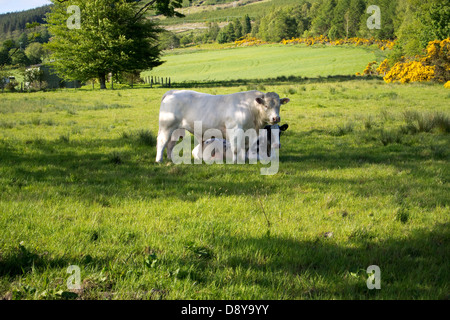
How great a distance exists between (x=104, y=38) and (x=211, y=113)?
35599 millimetres

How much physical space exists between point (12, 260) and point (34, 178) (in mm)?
3579

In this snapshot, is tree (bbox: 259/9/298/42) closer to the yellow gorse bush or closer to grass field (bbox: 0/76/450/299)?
the yellow gorse bush

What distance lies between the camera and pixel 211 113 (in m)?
8.52

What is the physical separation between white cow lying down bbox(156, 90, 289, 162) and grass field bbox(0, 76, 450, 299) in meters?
0.96

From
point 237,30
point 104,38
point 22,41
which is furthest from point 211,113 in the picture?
point 237,30

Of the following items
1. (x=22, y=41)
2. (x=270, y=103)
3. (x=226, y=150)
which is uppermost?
(x=22, y=41)

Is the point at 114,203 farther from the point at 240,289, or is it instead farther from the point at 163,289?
the point at 240,289

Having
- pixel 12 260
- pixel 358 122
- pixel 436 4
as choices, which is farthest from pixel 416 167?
pixel 436 4

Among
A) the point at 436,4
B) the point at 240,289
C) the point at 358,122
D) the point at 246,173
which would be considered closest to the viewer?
the point at 240,289

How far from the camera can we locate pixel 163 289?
10.9ft

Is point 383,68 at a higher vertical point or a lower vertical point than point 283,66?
lower

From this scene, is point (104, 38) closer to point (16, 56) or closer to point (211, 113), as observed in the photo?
point (16, 56)

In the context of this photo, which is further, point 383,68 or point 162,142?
point 383,68

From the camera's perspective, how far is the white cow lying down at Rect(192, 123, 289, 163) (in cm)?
855
